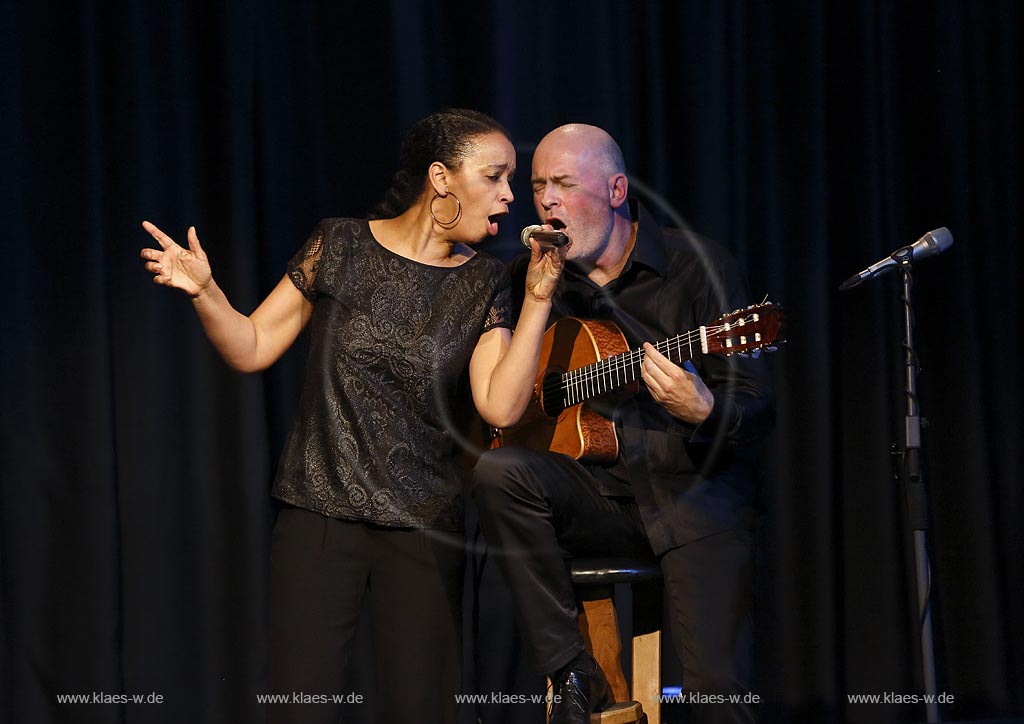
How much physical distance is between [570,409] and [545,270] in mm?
422

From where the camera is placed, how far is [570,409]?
8.36 ft

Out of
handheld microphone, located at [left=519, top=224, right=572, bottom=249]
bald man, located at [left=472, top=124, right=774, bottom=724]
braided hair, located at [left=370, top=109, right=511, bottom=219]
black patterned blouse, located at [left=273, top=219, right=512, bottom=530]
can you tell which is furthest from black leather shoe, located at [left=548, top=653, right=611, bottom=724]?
braided hair, located at [left=370, top=109, right=511, bottom=219]

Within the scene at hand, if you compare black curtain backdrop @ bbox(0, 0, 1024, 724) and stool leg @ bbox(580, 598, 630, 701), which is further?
black curtain backdrop @ bbox(0, 0, 1024, 724)

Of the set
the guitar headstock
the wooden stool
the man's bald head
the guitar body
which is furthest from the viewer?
the man's bald head

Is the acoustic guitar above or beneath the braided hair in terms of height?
beneath

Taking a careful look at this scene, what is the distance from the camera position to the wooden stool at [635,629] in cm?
235

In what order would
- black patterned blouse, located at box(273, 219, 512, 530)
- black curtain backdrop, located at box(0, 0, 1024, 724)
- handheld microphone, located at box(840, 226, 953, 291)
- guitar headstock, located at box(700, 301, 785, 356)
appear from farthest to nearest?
black curtain backdrop, located at box(0, 0, 1024, 724) → handheld microphone, located at box(840, 226, 953, 291) → black patterned blouse, located at box(273, 219, 512, 530) → guitar headstock, located at box(700, 301, 785, 356)

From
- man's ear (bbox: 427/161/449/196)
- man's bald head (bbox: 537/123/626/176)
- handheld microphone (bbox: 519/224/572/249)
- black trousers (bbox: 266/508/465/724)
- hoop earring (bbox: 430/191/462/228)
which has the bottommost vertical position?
black trousers (bbox: 266/508/465/724)

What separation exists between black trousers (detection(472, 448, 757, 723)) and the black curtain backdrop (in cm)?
80

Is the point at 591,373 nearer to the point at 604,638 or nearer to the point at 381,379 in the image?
the point at 381,379

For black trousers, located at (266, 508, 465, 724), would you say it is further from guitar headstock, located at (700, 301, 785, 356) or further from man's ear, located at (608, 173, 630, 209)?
man's ear, located at (608, 173, 630, 209)

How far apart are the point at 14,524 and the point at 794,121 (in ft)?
8.77

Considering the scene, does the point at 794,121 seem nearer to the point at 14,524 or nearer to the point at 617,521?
the point at 617,521

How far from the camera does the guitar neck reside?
2299 mm
